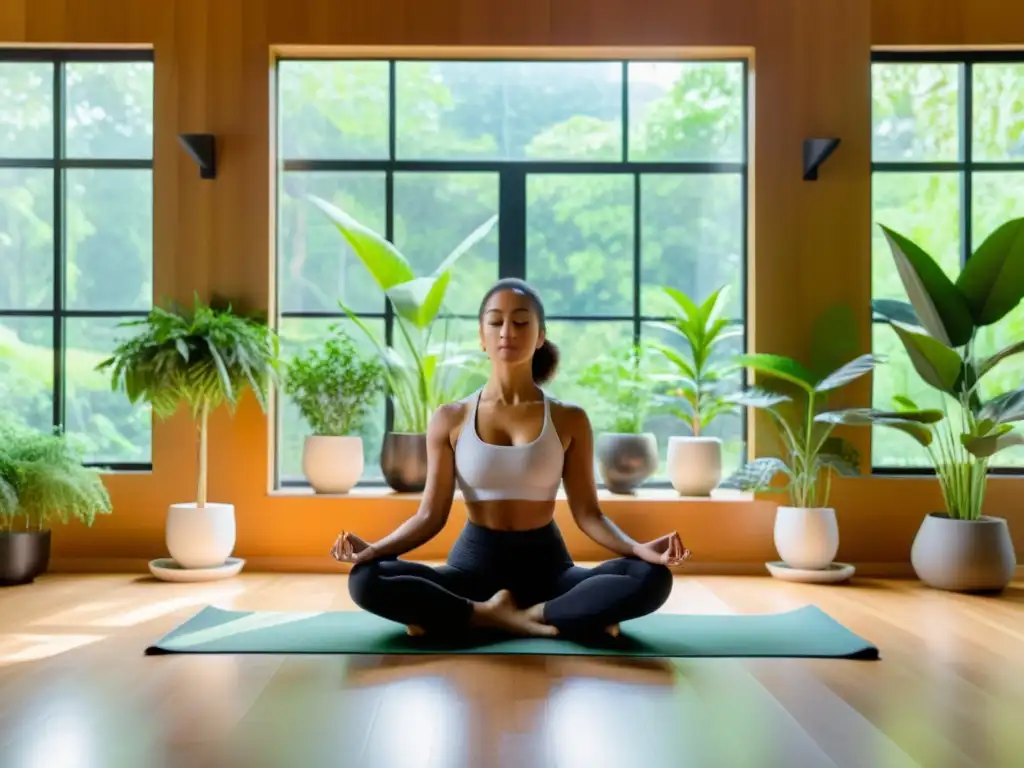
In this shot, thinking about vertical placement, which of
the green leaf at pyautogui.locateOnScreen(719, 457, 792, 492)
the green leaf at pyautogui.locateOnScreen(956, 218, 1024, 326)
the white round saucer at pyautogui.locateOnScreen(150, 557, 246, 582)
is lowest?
the white round saucer at pyautogui.locateOnScreen(150, 557, 246, 582)

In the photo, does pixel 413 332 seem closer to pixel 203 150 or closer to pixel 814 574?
pixel 203 150

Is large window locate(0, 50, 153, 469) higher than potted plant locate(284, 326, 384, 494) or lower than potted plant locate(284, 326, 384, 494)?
higher

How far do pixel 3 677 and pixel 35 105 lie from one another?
3.01 m

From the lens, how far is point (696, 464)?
4.29 meters

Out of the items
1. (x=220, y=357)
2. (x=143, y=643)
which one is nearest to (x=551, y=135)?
(x=220, y=357)

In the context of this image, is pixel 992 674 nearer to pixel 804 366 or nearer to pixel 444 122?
pixel 804 366

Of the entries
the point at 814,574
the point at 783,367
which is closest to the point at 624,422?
the point at 783,367

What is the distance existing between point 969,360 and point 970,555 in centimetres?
77

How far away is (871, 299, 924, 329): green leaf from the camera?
396cm

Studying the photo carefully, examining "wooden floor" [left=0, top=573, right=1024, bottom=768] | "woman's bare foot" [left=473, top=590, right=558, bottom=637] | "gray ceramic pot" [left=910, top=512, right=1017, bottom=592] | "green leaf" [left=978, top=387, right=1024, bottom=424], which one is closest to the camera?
"wooden floor" [left=0, top=573, right=1024, bottom=768]

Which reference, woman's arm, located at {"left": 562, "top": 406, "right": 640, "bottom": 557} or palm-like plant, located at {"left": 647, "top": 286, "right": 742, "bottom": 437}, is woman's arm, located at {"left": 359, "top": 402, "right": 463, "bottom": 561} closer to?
woman's arm, located at {"left": 562, "top": 406, "right": 640, "bottom": 557}

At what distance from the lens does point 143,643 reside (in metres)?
2.87

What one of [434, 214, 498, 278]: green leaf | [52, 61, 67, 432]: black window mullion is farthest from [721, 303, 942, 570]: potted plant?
[52, 61, 67, 432]: black window mullion

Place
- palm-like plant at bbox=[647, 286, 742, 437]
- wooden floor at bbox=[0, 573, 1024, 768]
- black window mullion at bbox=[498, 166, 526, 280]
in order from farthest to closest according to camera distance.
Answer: black window mullion at bbox=[498, 166, 526, 280] < palm-like plant at bbox=[647, 286, 742, 437] < wooden floor at bbox=[0, 573, 1024, 768]
